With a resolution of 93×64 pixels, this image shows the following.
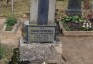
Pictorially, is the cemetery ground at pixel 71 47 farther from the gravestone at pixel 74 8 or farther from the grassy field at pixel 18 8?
the gravestone at pixel 74 8

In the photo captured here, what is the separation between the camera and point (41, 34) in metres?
8.16

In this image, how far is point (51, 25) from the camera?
8094 mm

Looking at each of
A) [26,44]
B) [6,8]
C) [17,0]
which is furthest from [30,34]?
[17,0]

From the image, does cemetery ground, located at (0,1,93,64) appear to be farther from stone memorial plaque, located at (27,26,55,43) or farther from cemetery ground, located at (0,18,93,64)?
stone memorial plaque, located at (27,26,55,43)

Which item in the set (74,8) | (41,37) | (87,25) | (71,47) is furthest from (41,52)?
(74,8)

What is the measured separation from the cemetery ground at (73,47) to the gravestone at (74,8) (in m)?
2.61

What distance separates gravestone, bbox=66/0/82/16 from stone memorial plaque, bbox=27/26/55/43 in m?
5.25

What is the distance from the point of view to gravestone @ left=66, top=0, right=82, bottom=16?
13.2m

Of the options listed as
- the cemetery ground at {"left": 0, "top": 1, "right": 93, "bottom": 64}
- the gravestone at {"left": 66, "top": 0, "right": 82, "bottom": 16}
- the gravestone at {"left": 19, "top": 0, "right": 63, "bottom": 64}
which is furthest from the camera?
the gravestone at {"left": 66, "top": 0, "right": 82, "bottom": 16}

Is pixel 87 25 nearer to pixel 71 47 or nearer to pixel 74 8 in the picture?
pixel 71 47

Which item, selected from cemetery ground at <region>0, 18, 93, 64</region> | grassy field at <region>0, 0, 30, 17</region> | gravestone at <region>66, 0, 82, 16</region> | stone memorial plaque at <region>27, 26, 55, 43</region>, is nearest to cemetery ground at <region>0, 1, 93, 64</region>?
cemetery ground at <region>0, 18, 93, 64</region>

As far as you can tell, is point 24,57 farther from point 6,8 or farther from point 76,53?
point 6,8

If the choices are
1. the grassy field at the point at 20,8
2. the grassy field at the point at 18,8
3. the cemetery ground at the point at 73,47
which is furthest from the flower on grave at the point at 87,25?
the grassy field at the point at 18,8

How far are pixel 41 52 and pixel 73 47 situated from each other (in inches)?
68.2
